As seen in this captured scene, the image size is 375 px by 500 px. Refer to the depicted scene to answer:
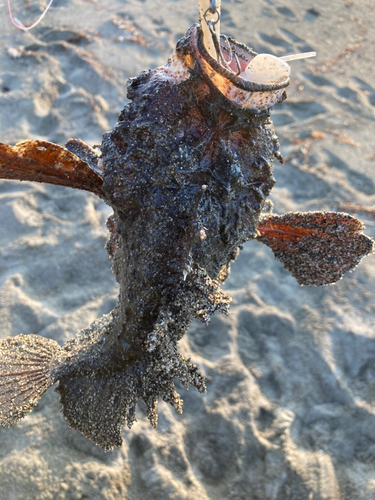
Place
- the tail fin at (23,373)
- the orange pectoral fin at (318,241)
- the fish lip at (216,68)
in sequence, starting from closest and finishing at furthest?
the fish lip at (216,68)
the tail fin at (23,373)
the orange pectoral fin at (318,241)

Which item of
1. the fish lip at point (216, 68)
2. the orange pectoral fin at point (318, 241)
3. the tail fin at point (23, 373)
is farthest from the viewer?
the orange pectoral fin at point (318, 241)

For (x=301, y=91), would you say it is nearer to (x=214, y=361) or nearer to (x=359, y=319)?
(x=359, y=319)

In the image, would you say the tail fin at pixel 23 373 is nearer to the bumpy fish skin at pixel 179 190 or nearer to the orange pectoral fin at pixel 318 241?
the bumpy fish skin at pixel 179 190

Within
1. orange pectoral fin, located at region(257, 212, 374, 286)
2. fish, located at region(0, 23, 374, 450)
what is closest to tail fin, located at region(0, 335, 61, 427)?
fish, located at region(0, 23, 374, 450)

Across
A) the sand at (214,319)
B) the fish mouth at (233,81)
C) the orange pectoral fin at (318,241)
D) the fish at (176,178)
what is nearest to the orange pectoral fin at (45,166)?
the fish at (176,178)

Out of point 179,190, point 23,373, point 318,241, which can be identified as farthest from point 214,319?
point 179,190

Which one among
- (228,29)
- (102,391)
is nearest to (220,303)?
(102,391)

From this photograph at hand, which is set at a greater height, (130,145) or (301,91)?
(130,145)
